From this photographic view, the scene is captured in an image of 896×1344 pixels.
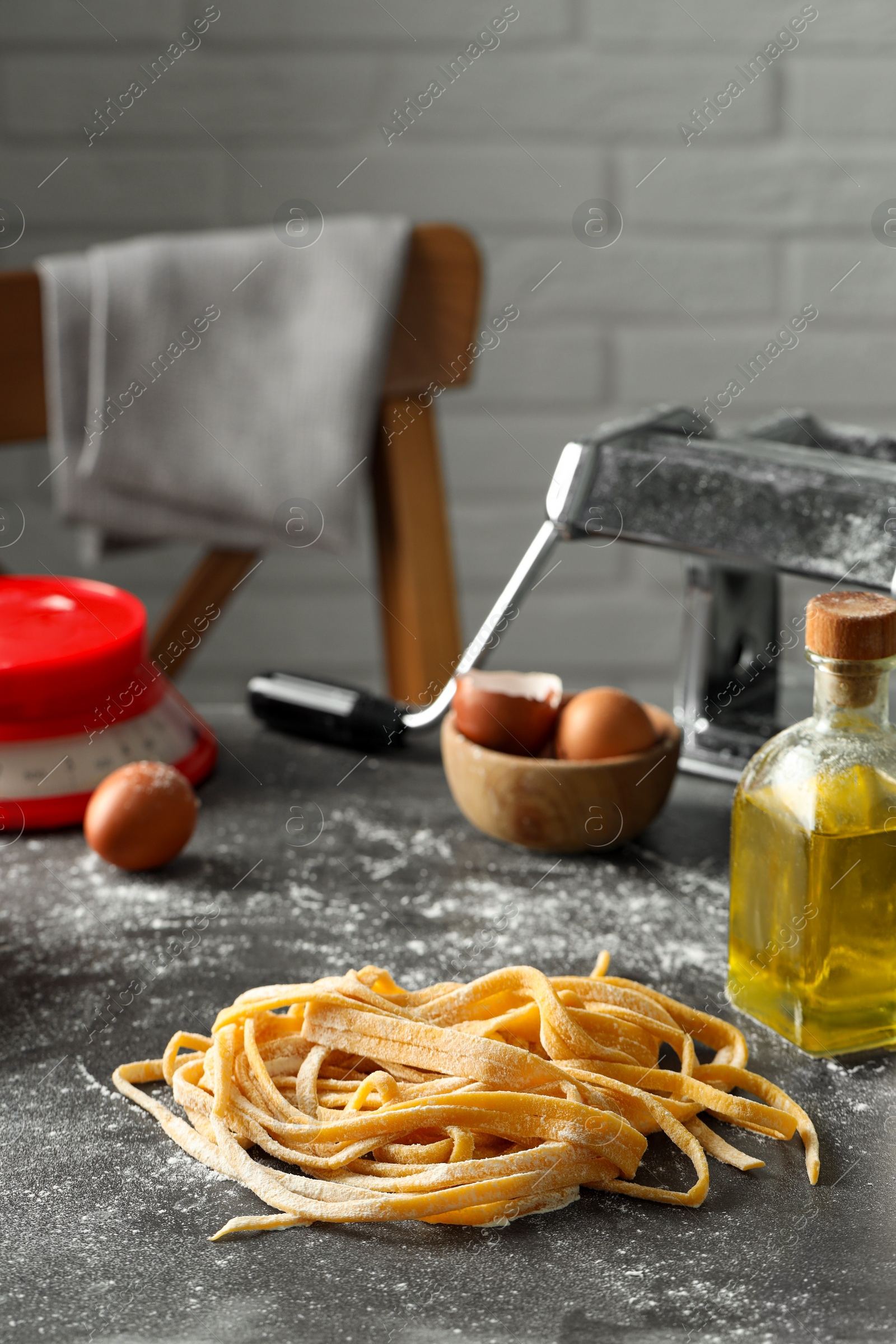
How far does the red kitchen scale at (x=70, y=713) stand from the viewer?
3.26ft

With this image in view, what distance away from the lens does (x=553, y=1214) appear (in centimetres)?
61

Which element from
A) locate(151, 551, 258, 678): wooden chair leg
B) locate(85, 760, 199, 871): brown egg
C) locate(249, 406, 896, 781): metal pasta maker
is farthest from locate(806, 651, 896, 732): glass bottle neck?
locate(151, 551, 258, 678): wooden chair leg

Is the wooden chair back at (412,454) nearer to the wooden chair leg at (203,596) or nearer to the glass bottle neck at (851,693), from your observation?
the wooden chair leg at (203,596)

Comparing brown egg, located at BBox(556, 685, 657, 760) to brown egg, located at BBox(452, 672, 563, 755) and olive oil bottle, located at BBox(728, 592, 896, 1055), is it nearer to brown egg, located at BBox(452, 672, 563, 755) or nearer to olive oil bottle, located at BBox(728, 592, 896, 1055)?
brown egg, located at BBox(452, 672, 563, 755)

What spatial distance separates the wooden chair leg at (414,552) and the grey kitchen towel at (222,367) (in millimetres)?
60

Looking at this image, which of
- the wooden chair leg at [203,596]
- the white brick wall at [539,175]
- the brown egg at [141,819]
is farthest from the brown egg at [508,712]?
the white brick wall at [539,175]

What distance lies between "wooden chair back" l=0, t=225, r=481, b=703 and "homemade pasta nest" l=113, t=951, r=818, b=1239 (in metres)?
0.80

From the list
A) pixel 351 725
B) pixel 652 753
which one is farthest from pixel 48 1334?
pixel 351 725

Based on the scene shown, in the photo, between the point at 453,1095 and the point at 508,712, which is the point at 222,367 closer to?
the point at 508,712

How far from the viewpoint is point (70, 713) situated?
101cm

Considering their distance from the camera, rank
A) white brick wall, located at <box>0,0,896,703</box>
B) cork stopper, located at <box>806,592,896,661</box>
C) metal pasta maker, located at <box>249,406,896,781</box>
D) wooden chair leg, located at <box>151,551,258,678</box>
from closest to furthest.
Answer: cork stopper, located at <box>806,592,896,661</box> < metal pasta maker, located at <box>249,406,896,781</box> < wooden chair leg, located at <box>151,551,258,678</box> < white brick wall, located at <box>0,0,896,703</box>

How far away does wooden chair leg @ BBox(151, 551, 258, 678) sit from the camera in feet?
5.11

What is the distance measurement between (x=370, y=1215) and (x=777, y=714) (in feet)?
2.06

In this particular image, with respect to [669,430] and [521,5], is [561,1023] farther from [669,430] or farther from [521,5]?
[521,5]
